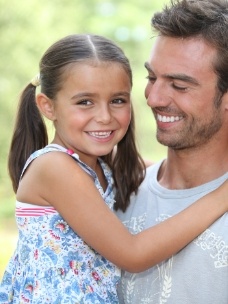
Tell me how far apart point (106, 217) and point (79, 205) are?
9cm

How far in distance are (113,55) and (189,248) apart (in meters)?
0.68

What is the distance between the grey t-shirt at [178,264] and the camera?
98.3 inches

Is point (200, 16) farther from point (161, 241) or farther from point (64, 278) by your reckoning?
point (64, 278)

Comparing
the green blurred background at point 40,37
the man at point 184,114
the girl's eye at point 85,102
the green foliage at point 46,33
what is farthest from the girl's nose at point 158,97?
the green foliage at point 46,33

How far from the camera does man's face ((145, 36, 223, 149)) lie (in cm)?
270

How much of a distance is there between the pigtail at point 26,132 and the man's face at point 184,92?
42cm

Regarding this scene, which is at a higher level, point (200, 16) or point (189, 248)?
point (200, 16)

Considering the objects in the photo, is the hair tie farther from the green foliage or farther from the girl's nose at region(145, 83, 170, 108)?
the green foliage

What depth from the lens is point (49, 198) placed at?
2582 millimetres

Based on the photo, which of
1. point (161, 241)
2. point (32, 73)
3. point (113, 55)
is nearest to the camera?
point (161, 241)

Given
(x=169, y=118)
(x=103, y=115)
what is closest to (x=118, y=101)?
(x=103, y=115)

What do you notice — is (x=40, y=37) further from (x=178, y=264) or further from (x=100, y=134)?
(x=178, y=264)

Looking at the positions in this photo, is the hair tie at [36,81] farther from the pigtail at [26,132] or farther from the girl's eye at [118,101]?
the girl's eye at [118,101]

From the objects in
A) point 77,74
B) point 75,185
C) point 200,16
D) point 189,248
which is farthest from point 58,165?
point 200,16
